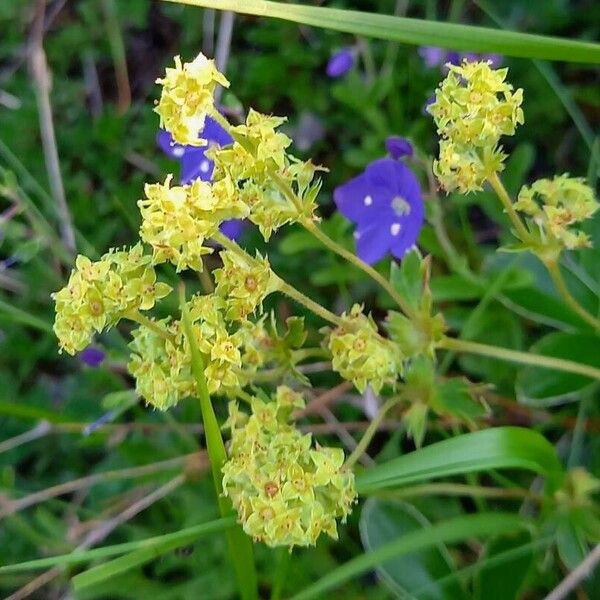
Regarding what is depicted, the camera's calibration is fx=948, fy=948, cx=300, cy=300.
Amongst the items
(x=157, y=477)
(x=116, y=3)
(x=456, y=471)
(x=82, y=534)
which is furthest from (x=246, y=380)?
(x=116, y=3)

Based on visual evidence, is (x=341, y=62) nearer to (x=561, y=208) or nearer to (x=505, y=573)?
(x=561, y=208)

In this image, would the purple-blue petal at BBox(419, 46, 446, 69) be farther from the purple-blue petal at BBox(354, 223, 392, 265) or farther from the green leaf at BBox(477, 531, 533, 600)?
the green leaf at BBox(477, 531, 533, 600)

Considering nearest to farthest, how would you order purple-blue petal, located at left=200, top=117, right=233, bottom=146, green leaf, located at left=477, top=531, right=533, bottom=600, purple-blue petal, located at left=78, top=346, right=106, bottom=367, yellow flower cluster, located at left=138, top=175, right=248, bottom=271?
yellow flower cluster, located at left=138, top=175, right=248, bottom=271
purple-blue petal, located at left=200, top=117, right=233, bottom=146
green leaf, located at left=477, top=531, right=533, bottom=600
purple-blue petal, located at left=78, top=346, right=106, bottom=367

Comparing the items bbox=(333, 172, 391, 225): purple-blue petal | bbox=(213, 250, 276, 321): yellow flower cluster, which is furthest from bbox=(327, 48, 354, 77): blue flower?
bbox=(213, 250, 276, 321): yellow flower cluster

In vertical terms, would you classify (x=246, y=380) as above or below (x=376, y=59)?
below

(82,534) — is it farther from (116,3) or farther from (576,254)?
(116,3)

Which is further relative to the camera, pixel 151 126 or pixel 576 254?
pixel 151 126

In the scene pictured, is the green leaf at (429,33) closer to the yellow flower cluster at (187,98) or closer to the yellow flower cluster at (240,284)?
the yellow flower cluster at (187,98)
